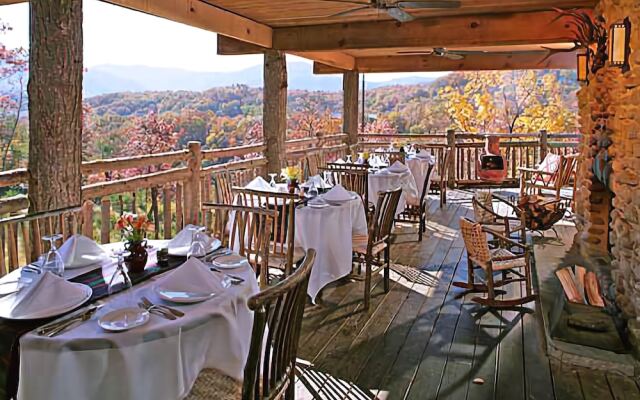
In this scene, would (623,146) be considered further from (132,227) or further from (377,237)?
(132,227)

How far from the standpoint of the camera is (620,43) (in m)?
3.98

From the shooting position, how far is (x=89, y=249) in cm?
271

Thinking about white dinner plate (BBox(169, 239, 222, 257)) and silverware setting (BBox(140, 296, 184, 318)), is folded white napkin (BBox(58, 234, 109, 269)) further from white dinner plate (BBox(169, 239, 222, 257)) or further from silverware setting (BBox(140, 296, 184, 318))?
silverware setting (BBox(140, 296, 184, 318))

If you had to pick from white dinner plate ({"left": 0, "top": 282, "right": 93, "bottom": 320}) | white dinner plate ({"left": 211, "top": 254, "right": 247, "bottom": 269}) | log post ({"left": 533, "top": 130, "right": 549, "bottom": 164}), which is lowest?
white dinner plate ({"left": 0, "top": 282, "right": 93, "bottom": 320})

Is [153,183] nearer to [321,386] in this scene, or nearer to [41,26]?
[41,26]

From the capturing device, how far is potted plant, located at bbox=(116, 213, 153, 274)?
2.46 meters

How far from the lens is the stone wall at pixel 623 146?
3.61 meters

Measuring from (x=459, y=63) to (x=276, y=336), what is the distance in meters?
8.77

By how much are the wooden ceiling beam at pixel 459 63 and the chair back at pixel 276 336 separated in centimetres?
807

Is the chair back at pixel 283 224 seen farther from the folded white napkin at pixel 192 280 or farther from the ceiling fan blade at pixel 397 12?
the ceiling fan blade at pixel 397 12

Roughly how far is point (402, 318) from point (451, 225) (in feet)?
12.1

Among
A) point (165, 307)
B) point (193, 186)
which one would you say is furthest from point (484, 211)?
point (165, 307)

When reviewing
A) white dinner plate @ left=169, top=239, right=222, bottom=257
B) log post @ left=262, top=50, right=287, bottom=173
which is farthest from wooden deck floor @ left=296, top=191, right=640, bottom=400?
log post @ left=262, top=50, right=287, bottom=173

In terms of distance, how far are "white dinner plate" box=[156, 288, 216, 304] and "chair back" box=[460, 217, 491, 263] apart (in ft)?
8.43
